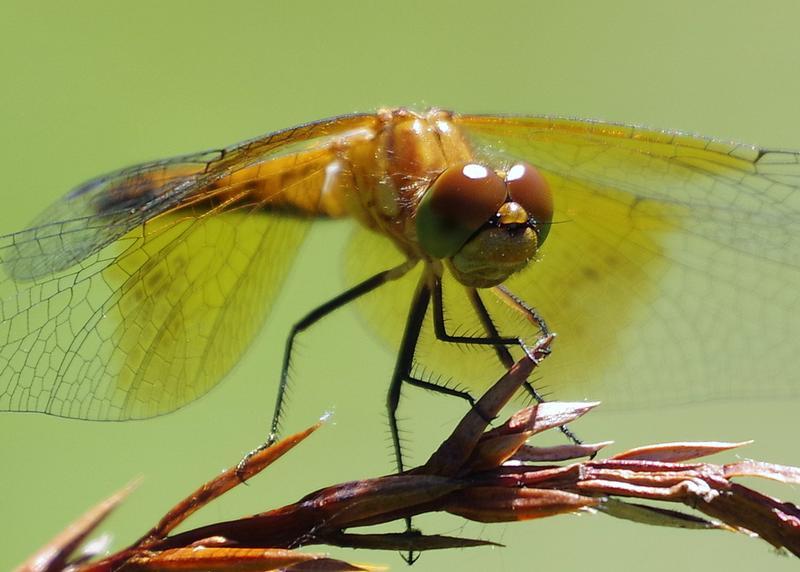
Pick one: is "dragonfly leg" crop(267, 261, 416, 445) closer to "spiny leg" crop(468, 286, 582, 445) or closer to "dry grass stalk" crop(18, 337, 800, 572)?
"spiny leg" crop(468, 286, 582, 445)

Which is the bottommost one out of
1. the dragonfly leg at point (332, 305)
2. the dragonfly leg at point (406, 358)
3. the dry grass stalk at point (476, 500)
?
the dry grass stalk at point (476, 500)

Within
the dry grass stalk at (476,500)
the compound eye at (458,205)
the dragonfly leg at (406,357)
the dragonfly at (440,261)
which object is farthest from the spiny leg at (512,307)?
the dry grass stalk at (476,500)

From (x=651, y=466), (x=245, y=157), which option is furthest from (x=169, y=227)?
(x=651, y=466)

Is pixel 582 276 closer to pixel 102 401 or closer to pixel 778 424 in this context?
pixel 102 401

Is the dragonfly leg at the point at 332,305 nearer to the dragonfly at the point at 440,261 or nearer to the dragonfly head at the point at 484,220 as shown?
the dragonfly at the point at 440,261

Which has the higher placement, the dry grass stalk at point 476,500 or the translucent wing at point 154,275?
the translucent wing at point 154,275

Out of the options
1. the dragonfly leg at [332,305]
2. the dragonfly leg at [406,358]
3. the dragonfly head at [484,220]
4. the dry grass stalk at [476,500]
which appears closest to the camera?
the dry grass stalk at [476,500]

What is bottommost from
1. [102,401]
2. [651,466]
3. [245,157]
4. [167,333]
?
[651,466]

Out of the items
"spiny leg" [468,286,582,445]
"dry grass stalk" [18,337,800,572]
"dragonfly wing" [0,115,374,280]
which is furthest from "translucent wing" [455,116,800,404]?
"dry grass stalk" [18,337,800,572]

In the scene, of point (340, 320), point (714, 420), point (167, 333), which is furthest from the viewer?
point (340, 320)
